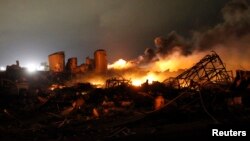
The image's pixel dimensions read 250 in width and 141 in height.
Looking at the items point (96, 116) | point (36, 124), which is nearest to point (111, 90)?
point (96, 116)

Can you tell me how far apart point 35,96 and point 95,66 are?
22256mm

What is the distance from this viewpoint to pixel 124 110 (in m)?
17.5

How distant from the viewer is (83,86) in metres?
25.2

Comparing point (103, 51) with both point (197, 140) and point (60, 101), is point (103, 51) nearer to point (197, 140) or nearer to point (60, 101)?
point (60, 101)

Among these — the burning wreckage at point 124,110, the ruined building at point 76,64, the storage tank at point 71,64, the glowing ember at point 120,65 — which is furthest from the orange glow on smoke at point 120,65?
the burning wreckage at point 124,110

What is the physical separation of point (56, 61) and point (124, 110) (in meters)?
28.7

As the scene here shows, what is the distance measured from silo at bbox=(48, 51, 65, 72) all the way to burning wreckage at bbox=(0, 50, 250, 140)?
1751 centimetres

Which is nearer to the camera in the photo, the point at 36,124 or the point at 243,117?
the point at 243,117

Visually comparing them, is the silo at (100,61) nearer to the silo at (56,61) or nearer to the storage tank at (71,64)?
the storage tank at (71,64)

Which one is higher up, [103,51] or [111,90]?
→ [103,51]

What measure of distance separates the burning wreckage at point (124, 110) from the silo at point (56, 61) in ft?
57.5

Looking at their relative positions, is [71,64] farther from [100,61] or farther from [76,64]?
[100,61]

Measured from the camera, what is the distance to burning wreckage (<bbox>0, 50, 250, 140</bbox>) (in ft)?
42.0

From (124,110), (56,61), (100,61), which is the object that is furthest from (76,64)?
(124,110)
